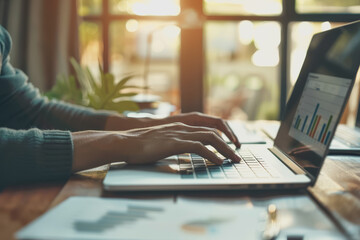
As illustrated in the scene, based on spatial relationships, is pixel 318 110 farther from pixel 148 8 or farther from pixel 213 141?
pixel 148 8

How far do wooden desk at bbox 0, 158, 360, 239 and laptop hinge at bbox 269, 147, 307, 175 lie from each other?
0.05m

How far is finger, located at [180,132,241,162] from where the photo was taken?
811 mm

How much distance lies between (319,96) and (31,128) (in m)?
0.65

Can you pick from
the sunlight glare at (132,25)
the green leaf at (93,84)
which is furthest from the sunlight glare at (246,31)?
the green leaf at (93,84)

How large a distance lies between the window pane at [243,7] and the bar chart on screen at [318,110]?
1.47 m

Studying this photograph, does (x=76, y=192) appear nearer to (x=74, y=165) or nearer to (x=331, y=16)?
(x=74, y=165)

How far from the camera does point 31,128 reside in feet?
3.04

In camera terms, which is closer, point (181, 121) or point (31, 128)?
point (31, 128)

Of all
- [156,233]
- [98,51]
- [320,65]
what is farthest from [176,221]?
[98,51]

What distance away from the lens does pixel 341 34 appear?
0.83m

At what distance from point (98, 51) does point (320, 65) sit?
1.69 metres

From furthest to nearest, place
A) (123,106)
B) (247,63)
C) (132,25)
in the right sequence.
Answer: (247,63) < (132,25) < (123,106)

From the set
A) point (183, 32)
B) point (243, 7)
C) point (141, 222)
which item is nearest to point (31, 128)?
point (141, 222)

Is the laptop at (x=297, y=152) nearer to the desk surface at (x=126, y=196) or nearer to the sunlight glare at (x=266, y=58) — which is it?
the desk surface at (x=126, y=196)
